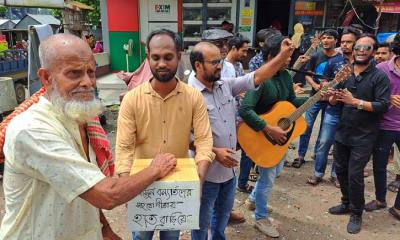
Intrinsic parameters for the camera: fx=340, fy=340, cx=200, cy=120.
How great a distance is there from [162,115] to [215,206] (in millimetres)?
1045

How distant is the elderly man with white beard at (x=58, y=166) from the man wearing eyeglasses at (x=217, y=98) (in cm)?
100

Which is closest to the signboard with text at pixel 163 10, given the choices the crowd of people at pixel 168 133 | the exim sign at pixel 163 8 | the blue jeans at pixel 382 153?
the exim sign at pixel 163 8

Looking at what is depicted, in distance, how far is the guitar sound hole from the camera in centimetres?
331

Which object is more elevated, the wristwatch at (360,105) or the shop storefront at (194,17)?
the shop storefront at (194,17)

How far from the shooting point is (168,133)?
6.82 feet

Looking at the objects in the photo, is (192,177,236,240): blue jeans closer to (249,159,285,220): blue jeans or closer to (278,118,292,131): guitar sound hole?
(249,159,285,220): blue jeans

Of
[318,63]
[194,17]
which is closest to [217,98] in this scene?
[318,63]

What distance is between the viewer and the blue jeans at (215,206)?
2477mm

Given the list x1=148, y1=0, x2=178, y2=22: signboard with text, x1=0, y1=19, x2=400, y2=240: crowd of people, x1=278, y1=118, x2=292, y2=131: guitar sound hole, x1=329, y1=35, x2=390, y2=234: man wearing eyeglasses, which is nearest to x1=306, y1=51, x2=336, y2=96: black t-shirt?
x1=0, y1=19, x2=400, y2=240: crowd of people

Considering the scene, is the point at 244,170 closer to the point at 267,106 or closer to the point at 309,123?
the point at 267,106

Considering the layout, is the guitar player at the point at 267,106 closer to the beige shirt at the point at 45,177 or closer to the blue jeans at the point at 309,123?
the blue jeans at the point at 309,123

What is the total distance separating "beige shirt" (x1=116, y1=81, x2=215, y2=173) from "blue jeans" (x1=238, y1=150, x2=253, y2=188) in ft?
6.39

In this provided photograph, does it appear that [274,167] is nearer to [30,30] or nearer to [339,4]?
[30,30]

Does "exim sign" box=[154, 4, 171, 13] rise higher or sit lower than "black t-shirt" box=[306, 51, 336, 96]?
higher
